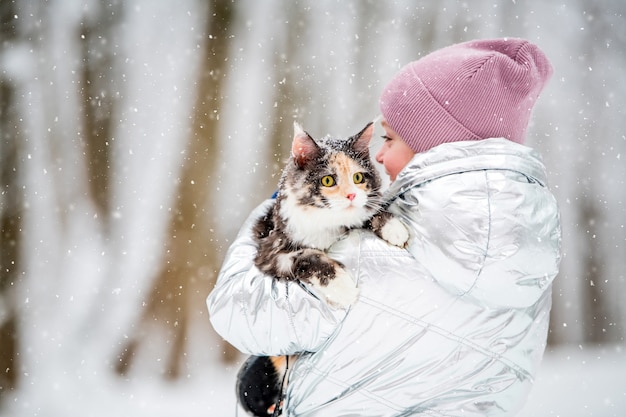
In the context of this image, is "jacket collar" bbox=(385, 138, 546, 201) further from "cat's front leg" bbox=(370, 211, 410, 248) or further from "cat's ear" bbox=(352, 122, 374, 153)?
"cat's ear" bbox=(352, 122, 374, 153)

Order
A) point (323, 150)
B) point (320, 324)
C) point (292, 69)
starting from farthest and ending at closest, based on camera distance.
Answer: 1. point (292, 69)
2. point (323, 150)
3. point (320, 324)

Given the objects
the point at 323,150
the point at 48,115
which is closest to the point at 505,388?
the point at 323,150

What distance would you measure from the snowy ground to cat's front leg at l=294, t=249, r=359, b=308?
1695mm

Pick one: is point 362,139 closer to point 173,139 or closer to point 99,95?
point 173,139

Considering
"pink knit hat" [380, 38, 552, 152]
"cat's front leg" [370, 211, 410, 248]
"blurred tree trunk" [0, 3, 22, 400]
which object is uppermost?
"pink knit hat" [380, 38, 552, 152]

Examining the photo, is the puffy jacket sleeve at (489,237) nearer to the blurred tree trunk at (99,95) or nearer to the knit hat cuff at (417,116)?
the knit hat cuff at (417,116)

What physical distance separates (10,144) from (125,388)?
50.0 inches

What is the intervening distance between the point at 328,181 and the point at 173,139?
173 cm

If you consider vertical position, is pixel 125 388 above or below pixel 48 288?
below

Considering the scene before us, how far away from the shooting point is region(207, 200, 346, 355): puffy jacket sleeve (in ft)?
2.72

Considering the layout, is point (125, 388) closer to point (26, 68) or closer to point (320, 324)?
point (26, 68)

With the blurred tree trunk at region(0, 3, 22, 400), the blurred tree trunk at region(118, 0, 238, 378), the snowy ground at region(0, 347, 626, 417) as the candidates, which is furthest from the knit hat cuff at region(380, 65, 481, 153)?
the blurred tree trunk at region(0, 3, 22, 400)

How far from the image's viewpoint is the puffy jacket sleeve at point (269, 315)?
0.83 metres

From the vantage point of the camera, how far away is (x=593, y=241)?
8.79 ft
